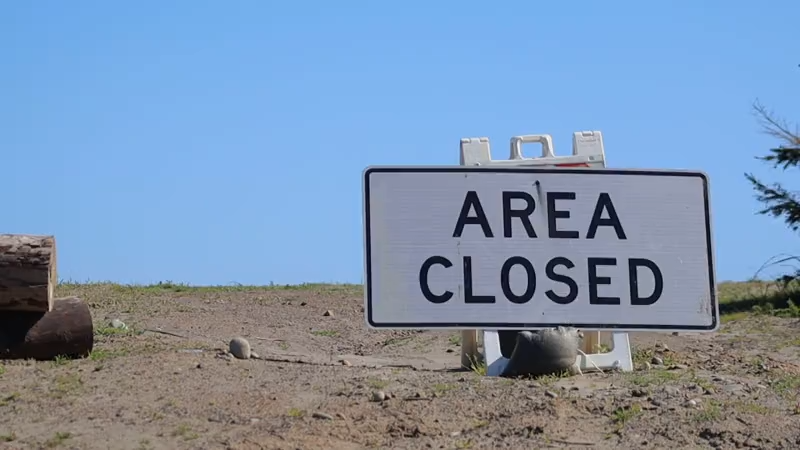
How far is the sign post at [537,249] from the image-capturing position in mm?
4859

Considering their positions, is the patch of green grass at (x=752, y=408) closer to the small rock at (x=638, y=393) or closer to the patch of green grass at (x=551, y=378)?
the small rock at (x=638, y=393)

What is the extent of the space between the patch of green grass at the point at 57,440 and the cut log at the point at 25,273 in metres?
1.99

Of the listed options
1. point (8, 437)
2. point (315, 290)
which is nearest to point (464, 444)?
point (8, 437)

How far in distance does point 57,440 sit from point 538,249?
2.23m

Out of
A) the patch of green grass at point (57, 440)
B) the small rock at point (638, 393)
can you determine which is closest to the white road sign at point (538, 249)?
the small rock at point (638, 393)

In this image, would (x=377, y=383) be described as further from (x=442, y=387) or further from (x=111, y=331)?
(x=111, y=331)

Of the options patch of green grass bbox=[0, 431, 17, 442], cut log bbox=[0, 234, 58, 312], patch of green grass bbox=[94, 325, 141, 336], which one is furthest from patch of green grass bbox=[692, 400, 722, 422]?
patch of green grass bbox=[94, 325, 141, 336]

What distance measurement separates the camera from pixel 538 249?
501 cm

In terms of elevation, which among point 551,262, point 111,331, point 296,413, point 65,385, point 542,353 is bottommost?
point 296,413

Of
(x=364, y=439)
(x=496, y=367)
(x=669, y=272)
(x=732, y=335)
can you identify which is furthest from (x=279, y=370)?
(x=732, y=335)

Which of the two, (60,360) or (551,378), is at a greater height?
(60,360)

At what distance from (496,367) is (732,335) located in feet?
14.4

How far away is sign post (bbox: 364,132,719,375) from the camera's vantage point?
4859 mm

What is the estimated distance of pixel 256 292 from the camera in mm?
12695
